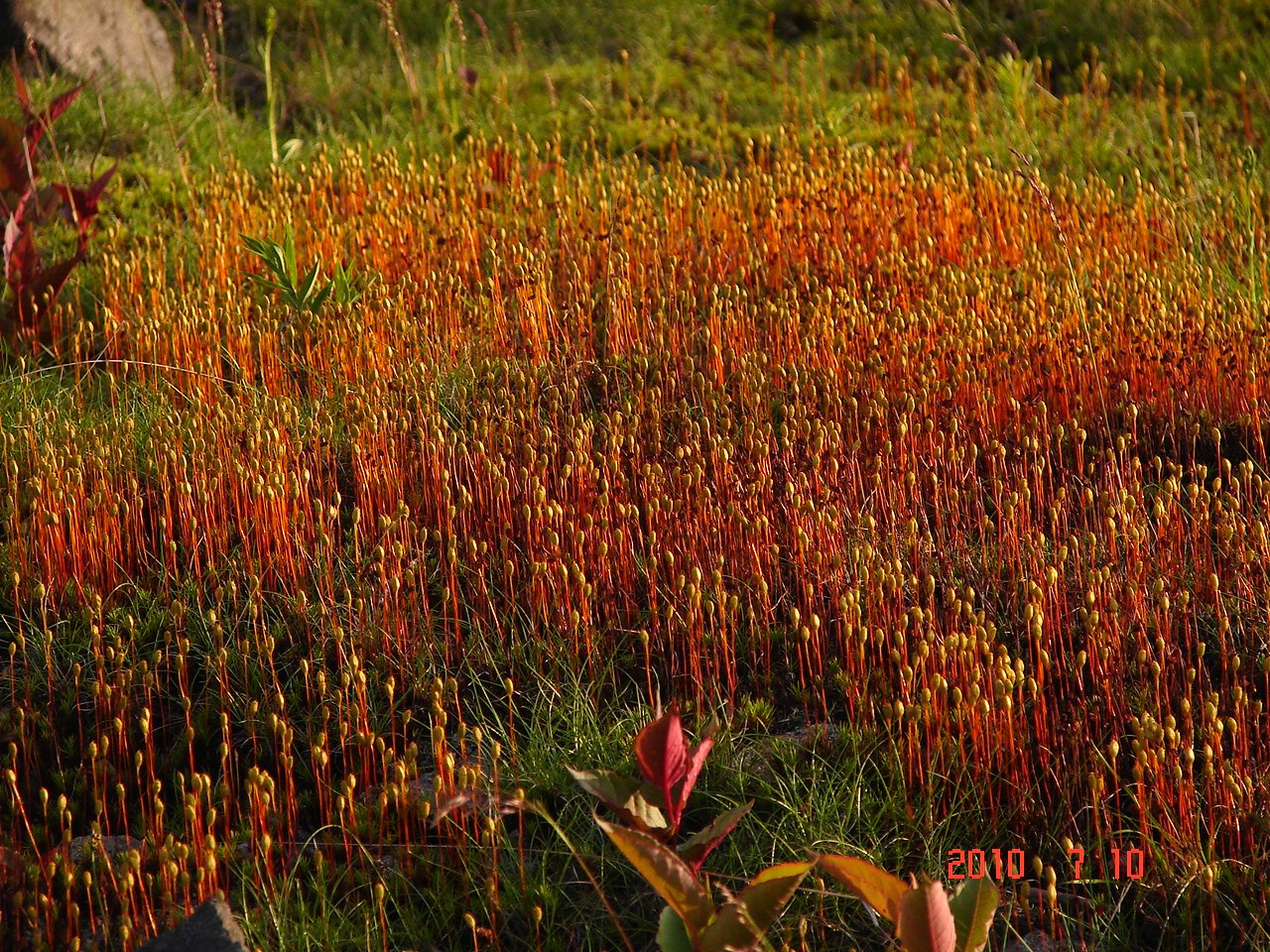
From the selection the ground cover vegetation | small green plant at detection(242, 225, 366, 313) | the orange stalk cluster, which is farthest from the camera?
small green plant at detection(242, 225, 366, 313)

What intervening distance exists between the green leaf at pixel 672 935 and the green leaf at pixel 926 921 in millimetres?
334

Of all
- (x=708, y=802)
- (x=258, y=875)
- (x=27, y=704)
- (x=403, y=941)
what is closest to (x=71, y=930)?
(x=258, y=875)

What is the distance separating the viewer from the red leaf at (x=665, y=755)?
225cm

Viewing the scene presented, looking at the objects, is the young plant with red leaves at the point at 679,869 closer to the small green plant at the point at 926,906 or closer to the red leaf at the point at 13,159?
the small green plant at the point at 926,906

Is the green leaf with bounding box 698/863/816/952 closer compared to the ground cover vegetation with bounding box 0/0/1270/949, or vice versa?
the green leaf with bounding box 698/863/816/952

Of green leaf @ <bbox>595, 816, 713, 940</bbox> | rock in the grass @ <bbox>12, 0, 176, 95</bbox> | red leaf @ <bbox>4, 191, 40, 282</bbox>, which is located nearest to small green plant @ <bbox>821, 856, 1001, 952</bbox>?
green leaf @ <bbox>595, 816, 713, 940</bbox>

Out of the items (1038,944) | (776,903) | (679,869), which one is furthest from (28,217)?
(1038,944)

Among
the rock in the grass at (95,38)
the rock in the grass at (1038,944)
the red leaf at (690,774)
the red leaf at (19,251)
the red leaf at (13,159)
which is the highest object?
the rock in the grass at (95,38)

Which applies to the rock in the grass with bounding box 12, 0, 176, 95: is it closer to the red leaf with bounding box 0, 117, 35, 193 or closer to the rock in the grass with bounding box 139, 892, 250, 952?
the red leaf with bounding box 0, 117, 35, 193

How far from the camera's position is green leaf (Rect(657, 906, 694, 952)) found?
204cm

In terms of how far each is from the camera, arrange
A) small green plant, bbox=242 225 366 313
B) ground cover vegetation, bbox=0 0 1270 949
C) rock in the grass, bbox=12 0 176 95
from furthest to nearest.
Result: rock in the grass, bbox=12 0 176 95 < small green plant, bbox=242 225 366 313 < ground cover vegetation, bbox=0 0 1270 949

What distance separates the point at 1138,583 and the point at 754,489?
0.98m

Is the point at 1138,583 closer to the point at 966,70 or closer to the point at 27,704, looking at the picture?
the point at 27,704

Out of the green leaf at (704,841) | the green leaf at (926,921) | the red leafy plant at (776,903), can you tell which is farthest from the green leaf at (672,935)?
the green leaf at (926,921)
